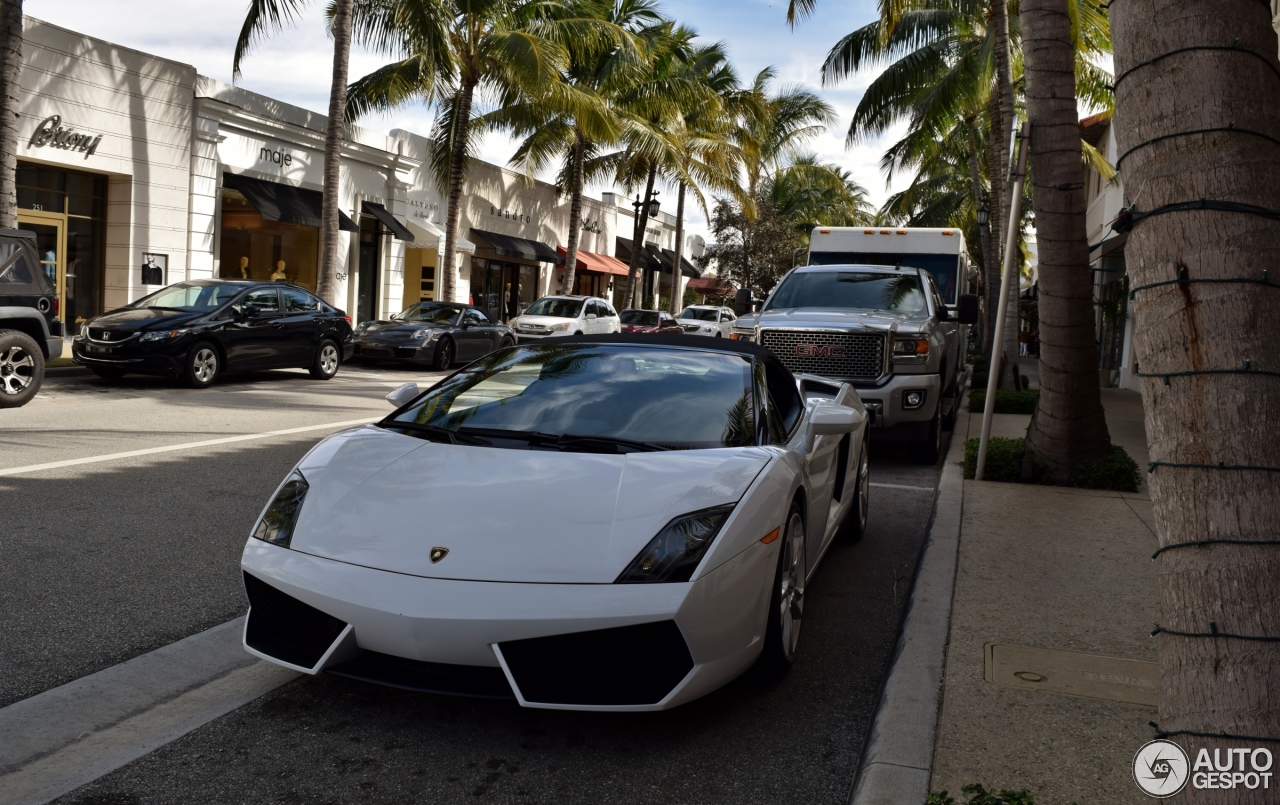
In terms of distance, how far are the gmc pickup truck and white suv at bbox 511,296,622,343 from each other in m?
14.0

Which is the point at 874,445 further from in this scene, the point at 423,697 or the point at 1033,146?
the point at 423,697

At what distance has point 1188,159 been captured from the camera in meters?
2.47

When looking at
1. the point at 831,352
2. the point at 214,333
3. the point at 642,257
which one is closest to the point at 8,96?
the point at 214,333

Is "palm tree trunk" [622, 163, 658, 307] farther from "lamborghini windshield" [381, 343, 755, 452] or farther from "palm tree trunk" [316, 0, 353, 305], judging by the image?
"lamborghini windshield" [381, 343, 755, 452]

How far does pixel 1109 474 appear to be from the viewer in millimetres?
8594

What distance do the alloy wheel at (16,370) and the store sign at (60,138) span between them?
953cm

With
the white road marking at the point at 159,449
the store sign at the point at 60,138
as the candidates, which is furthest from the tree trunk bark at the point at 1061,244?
the store sign at the point at 60,138

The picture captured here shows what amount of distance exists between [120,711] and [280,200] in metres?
22.2

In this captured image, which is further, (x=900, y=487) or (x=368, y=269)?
(x=368, y=269)

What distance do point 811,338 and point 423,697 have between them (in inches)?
284

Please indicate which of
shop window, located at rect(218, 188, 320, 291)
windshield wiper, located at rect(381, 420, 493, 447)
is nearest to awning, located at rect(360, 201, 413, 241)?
shop window, located at rect(218, 188, 320, 291)

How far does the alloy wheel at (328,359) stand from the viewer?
16.9 metres

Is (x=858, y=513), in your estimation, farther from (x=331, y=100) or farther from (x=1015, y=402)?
(x=331, y=100)

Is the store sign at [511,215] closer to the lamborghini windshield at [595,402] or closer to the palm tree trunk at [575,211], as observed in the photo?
the palm tree trunk at [575,211]
